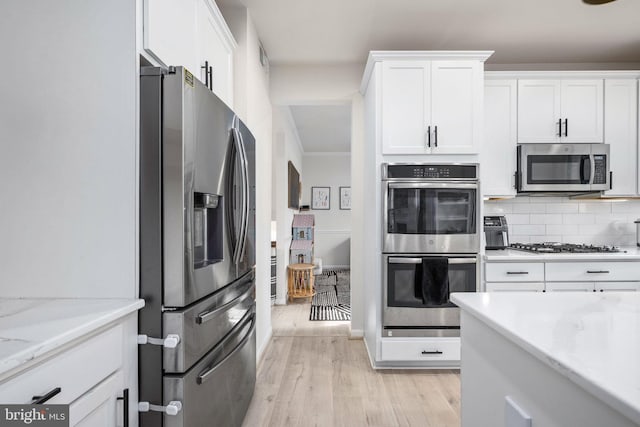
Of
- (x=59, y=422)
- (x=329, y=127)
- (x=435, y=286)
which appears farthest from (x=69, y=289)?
(x=329, y=127)

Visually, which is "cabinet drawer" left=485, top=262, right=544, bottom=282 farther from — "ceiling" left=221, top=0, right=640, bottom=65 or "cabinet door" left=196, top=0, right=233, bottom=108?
"cabinet door" left=196, top=0, right=233, bottom=108

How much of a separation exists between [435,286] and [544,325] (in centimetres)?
175

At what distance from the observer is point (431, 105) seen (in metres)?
2.58

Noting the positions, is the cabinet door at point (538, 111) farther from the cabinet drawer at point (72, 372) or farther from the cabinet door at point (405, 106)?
the cabinet drawer at point (72, 372)

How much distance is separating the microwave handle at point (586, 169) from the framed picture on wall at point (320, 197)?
17.5 ft

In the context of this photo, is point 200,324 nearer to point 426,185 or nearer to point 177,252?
point 177,252

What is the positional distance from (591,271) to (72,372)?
10.4 feet

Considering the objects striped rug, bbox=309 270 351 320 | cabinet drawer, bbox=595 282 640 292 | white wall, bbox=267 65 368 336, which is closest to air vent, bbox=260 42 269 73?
white wall, bbox=267 65 368 336

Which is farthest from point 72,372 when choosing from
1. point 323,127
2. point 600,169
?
point 323,127

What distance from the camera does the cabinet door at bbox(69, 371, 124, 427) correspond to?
88 centimetres

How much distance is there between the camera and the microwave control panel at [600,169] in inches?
111

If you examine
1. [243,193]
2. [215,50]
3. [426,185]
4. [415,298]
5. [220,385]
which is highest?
[215,50]

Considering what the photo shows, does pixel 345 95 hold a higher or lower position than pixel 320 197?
higher

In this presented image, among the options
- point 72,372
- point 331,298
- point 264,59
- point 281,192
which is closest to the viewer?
point 72,372
